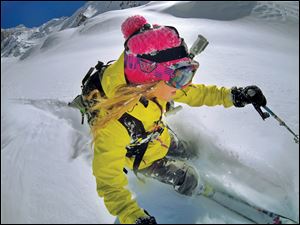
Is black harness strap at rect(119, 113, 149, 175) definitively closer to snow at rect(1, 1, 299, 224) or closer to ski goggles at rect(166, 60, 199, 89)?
ski goggles at rect(166, 60, 199, 89)

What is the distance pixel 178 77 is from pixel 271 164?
1688mm

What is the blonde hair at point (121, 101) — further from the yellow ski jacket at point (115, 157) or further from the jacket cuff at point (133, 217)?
the jacket cuff at point (133, 217)

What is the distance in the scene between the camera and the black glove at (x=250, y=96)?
3014 mm

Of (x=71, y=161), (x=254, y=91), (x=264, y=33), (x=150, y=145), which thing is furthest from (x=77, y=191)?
(x=264, y=33)

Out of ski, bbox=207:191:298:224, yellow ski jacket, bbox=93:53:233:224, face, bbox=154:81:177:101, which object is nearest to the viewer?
yellow ski jacket, bbox=93:53:233:224

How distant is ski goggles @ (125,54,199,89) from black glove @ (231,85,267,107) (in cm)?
78

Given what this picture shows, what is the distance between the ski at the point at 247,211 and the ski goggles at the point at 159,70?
162 cm

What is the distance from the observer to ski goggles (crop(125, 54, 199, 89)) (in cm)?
240

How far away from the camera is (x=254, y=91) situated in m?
3.02

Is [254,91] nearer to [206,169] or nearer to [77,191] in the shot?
[206,169]

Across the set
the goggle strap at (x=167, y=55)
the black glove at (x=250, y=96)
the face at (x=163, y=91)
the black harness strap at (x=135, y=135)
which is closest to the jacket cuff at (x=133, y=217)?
the black harness strap at (x=135, y=135)

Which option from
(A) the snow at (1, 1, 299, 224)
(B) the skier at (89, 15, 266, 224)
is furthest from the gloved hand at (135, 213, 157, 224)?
(A) the snow at (1, 1, 299, 224)

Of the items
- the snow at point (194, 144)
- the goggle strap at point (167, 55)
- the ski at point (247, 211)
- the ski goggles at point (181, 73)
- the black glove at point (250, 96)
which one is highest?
the goggle strap at point (167, 55)

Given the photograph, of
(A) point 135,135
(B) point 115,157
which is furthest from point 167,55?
(B) point 115,157
